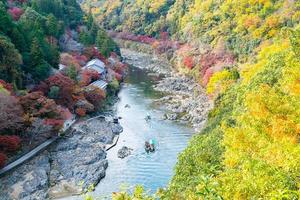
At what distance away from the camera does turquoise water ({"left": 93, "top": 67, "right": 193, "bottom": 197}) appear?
1400 inches

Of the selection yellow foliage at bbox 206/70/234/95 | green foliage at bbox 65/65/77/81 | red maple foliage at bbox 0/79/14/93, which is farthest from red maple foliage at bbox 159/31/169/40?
red maple foliage at bbox 0/79/14/93

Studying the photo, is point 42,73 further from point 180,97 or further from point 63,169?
point 180,97

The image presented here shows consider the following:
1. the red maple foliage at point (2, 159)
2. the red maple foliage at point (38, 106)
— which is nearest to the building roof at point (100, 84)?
the red maple foliage at point (38, 106)

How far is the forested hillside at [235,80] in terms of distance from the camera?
1473 centimetres

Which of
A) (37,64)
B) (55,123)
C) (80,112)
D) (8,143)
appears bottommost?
(80,112)

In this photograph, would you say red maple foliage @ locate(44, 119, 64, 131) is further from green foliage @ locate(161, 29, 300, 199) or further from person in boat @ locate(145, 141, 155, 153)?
green foliage @ locate(161, 29, 300, 199)

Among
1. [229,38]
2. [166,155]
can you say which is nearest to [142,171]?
[166,155]

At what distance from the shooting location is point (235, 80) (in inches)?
2055

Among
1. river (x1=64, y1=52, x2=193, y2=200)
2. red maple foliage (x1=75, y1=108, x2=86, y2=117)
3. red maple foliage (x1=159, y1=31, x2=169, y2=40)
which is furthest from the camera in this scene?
red maple foliage (x1=159, y1=31, x2=169, y2=40)

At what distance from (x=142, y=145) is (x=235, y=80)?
1603 cm

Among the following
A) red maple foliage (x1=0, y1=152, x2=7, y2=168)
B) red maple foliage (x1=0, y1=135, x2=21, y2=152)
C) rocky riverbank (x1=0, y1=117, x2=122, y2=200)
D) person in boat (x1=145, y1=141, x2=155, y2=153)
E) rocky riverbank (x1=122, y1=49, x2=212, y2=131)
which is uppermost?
red maple foliage (x1=0, y1=135, x2=21, y2=152)

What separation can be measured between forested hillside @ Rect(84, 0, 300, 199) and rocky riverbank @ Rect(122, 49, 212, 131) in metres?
1.74

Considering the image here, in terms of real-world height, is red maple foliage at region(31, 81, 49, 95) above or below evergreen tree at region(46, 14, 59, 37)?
below

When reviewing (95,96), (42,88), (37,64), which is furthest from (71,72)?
(42,88)
